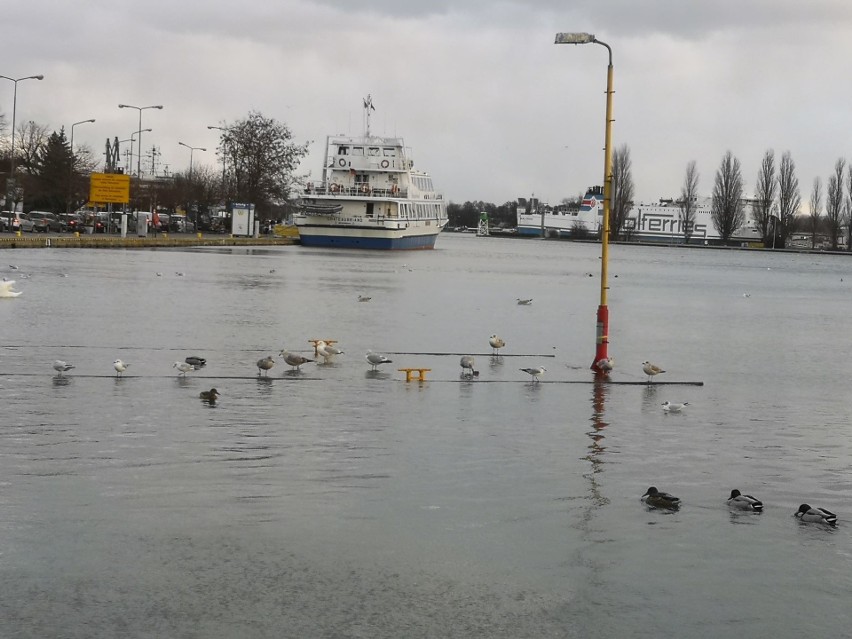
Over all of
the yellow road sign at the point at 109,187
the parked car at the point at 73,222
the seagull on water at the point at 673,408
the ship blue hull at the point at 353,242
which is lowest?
the seagull on water at the point at 673,408

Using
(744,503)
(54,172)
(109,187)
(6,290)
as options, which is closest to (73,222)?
(109,187)

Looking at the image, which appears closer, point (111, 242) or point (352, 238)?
point (111, 242)

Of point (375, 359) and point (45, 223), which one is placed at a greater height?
point (45, 223)

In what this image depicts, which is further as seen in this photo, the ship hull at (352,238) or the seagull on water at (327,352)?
the ship hull at (352,238)

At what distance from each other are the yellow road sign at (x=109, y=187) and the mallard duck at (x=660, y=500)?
73.6m

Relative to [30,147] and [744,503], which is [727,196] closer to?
[30,147]

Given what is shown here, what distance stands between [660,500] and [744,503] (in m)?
0.85

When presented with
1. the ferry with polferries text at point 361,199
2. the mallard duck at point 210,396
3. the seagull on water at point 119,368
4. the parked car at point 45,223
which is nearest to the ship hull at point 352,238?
the ferry with polferries text at point 361,199

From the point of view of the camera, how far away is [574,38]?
20.3m

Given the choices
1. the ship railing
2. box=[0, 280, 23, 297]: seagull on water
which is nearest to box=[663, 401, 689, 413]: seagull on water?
box=[0, 280, 23, 297]: seagull on water

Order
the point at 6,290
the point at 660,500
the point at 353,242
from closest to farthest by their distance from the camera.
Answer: the point at 660,500, the point at 6,290, the point at 353,242

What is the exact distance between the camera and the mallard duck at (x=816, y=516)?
36.0 ft

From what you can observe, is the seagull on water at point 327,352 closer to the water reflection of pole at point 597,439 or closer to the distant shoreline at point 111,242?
the water reflection of pole at point 597,439

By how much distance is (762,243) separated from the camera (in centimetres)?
17388
